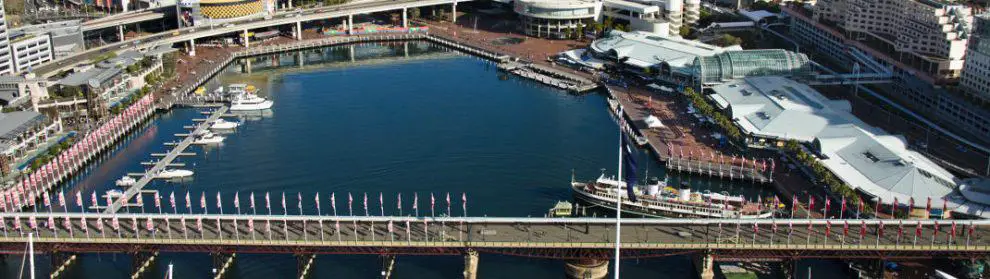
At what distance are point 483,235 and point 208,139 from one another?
155ft

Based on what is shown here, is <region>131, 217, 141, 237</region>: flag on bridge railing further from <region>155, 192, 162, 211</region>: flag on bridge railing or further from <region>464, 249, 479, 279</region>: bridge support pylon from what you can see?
<region>464, 249, 479, 279</region>: bridge support pylon

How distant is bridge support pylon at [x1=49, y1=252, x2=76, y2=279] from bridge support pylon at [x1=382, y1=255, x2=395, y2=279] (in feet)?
78.8

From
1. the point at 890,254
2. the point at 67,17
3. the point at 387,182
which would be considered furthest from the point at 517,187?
the point at 67,17

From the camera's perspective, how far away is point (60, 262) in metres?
79.1

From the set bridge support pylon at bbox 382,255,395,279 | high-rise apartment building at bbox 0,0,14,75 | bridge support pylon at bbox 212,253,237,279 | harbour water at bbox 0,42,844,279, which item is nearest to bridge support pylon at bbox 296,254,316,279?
harbour water at bbox 0,42,844,279

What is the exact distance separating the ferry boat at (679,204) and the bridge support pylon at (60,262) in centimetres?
4230

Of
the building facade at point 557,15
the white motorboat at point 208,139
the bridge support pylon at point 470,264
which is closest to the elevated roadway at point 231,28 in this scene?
the building facade at point 557,15

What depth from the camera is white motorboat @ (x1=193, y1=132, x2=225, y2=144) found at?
112812mm

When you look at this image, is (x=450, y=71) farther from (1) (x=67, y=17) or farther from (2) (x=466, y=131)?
(1) (x=67, y=17)

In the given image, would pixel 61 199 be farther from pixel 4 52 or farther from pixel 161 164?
pixel 4 52

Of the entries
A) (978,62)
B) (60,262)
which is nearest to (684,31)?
(978,62)

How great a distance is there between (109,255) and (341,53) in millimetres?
89730

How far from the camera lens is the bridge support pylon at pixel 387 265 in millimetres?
76713

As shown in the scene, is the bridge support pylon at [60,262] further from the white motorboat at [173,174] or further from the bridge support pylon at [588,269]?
the bridge support pylon at [588,269]
